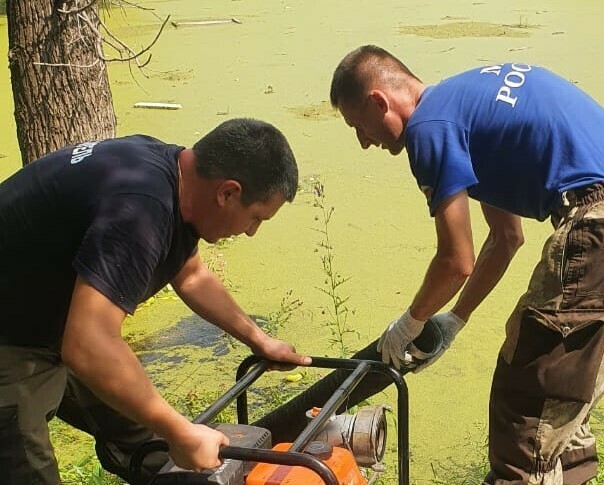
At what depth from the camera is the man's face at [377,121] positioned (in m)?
2.40

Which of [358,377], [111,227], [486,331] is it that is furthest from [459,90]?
[486,331]

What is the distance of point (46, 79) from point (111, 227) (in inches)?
93.6

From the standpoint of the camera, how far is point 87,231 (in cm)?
177

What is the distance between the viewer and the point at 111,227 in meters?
1.74

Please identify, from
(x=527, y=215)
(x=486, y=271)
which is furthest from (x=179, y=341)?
(x=527, y=215)

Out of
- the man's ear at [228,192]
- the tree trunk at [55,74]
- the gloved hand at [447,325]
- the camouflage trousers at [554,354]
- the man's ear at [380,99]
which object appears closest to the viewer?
the man's ear at [228,192]

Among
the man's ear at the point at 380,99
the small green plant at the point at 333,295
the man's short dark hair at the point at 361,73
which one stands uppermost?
the man's short dark hair at the point at 361,73

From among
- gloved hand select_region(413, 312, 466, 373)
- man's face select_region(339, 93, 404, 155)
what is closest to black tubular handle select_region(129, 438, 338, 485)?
gloved hand select_region(413, 312, 466, 373)

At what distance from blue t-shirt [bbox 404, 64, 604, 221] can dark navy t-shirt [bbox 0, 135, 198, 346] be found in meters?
0.66

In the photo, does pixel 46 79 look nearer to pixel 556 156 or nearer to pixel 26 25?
pixel 26 25

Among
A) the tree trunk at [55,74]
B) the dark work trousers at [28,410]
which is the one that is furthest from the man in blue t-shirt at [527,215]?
the tree trunk at [55,74]

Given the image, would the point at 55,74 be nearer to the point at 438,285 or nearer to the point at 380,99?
the point at 380,99

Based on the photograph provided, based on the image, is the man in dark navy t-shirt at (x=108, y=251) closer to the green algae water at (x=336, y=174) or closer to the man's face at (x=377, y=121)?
the man's face at (x=377, y=121)

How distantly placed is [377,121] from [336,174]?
11.0ft
